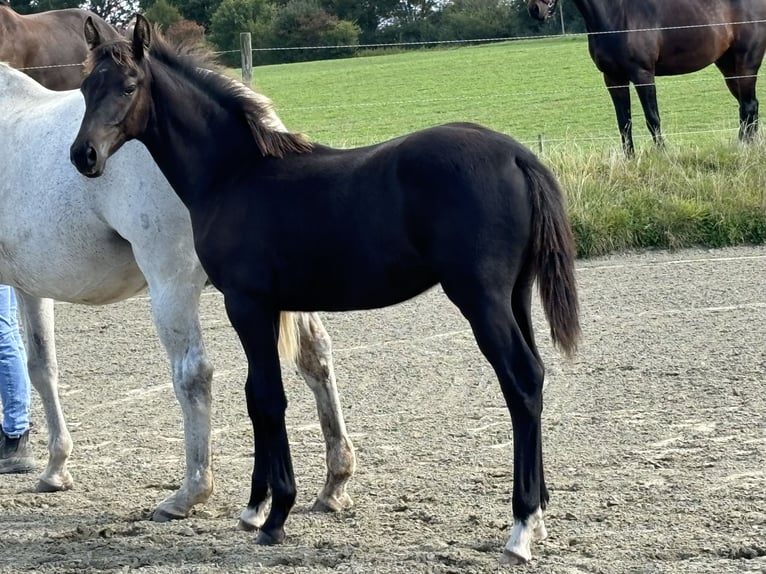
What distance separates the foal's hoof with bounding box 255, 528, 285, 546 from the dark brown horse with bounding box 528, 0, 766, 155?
7890mm

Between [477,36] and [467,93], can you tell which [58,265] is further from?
[477,36]

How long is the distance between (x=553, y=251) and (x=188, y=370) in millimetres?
1703

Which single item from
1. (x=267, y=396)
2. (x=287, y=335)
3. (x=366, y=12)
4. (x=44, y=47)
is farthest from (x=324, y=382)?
(x=366, y=12)

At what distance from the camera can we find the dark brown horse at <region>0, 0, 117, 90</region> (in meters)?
9.50

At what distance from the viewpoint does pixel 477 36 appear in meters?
46.7

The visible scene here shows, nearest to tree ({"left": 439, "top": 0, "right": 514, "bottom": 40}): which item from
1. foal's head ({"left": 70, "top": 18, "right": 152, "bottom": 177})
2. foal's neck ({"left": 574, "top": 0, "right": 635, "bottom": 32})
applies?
foal's neck ({"left": 574, "top": 0, "right": 635, "bottom": 32})

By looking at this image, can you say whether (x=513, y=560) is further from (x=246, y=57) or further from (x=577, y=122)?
(x=577, y=122)

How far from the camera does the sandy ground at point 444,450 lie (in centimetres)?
417

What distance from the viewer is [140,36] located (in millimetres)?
4395

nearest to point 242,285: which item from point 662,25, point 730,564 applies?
point 730,564

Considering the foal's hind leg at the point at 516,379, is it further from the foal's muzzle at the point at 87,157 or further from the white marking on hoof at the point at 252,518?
the foal's muzzle at the point at 87,157

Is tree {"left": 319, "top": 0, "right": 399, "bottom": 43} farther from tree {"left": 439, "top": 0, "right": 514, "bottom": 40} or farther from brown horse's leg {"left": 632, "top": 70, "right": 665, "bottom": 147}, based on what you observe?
brown horse's leg {"left": 632, "top": 70, "right": 665, "bottom": 147}

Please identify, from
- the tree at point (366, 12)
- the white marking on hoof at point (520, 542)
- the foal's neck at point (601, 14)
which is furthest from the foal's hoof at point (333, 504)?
the tree at point (366, 12)

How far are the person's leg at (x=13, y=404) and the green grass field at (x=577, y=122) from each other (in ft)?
6.23
